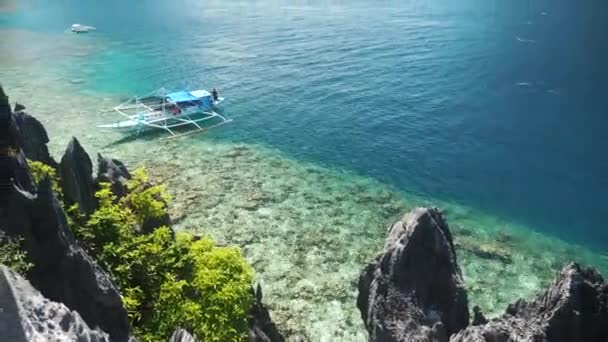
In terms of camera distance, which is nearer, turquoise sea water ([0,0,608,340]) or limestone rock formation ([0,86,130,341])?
limestone rock formation ([0,86,130,341])

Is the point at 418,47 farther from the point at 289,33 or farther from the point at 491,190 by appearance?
the point at 491,190

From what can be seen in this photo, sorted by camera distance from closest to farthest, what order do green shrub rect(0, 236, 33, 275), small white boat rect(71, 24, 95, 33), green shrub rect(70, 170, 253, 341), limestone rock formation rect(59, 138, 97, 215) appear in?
green shrub rect(0, 236, 33, 275), green shrub rect(70, 170, 253, 341), limestone rock formation rect(59, 138, 97, 215), small white boat rect(71, 24, 95, 33)

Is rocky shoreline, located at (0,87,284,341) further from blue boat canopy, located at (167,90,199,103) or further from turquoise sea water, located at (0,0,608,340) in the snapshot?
blue boat canopy, located at (167,90,199,103)

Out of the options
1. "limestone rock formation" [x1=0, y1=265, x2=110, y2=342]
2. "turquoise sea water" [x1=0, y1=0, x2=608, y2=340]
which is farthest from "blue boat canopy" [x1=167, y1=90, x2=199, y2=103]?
"limestone rock formation" [x1=0, y1=265, x2=110, y2=342]

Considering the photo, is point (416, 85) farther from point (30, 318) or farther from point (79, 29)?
point (79, 29)

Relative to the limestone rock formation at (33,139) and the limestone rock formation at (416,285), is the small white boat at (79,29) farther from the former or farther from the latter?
the limestone rock formation at (416,285)

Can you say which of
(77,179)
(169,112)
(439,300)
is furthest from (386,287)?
(169,112)

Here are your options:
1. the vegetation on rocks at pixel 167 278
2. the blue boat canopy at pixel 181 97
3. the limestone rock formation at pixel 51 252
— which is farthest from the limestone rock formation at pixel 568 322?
the blue boat canopy at pixel 181 97
